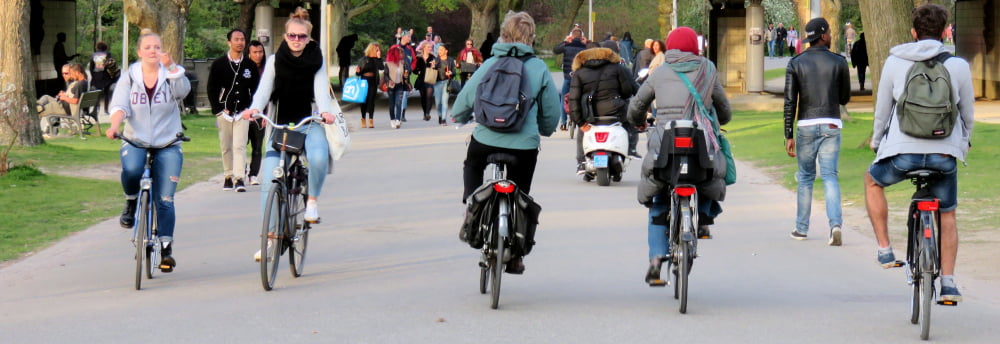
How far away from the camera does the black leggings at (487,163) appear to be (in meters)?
8.05

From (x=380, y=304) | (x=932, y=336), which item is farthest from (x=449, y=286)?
(x=932, y=336)

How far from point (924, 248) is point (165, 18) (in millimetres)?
23276

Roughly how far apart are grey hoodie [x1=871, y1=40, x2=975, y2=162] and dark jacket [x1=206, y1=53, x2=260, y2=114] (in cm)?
866

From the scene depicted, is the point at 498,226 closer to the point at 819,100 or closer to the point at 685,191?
the point at 685,191

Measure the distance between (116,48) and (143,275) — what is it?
171 ft

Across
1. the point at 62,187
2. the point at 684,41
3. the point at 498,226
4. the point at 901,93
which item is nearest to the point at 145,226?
the point at 498,226

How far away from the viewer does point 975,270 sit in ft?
30.8

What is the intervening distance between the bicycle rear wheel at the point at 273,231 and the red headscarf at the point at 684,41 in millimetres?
2408

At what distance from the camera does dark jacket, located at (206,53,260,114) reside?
14734mm

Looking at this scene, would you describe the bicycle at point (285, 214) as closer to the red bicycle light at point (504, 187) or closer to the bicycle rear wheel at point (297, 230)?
the bicycle rear wheel at point (297, 230)

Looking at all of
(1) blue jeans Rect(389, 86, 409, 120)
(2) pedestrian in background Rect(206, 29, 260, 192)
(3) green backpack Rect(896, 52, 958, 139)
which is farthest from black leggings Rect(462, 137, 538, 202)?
(1) blue jeans Rect(389, 86, 409, 120)

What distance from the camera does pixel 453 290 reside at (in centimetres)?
858

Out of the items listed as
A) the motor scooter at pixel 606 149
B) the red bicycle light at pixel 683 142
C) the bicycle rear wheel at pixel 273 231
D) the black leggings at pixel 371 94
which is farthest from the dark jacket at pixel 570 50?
the red bicycle light at pixel 683 142

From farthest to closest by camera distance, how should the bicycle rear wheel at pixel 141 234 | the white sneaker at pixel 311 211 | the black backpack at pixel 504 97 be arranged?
the white sneaker at pixel 311 211 → the bicycle rear wheel at pixel 141 234 → the black backpack at pixel 504 97
